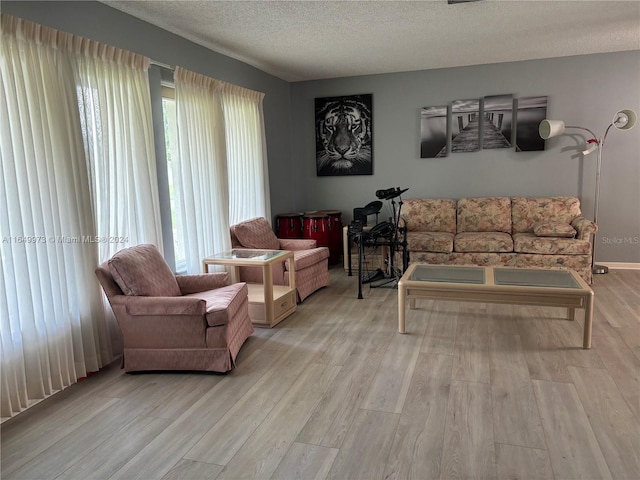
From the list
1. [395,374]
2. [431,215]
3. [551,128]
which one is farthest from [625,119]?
[395,374]

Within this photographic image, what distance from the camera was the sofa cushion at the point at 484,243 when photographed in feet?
16.1

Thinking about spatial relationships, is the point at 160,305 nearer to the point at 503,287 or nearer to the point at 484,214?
the point at 503,287

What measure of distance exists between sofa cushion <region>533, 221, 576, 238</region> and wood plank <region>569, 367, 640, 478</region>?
7.69ft

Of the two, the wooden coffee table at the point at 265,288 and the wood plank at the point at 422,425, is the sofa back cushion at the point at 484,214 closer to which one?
the wooden coffee table at the point at 265,288

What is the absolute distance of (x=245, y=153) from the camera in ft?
16.0

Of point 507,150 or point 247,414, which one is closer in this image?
point 247,414

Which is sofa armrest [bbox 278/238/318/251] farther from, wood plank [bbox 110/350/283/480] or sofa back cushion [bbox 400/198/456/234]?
wood plank [bbox 110/350/283/480]

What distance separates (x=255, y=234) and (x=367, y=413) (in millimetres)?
2630

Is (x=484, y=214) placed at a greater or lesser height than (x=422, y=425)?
greater

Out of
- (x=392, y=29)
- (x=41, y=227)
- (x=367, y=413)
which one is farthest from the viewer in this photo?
(x=392, y=29)

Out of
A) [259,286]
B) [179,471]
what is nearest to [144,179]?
[259,286]

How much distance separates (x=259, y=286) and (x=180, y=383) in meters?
1.56

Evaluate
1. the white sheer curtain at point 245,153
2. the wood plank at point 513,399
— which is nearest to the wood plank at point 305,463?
the wood plank at point 513,399

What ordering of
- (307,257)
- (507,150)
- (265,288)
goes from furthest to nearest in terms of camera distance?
(507,150) → (307,257) → (265,288)
